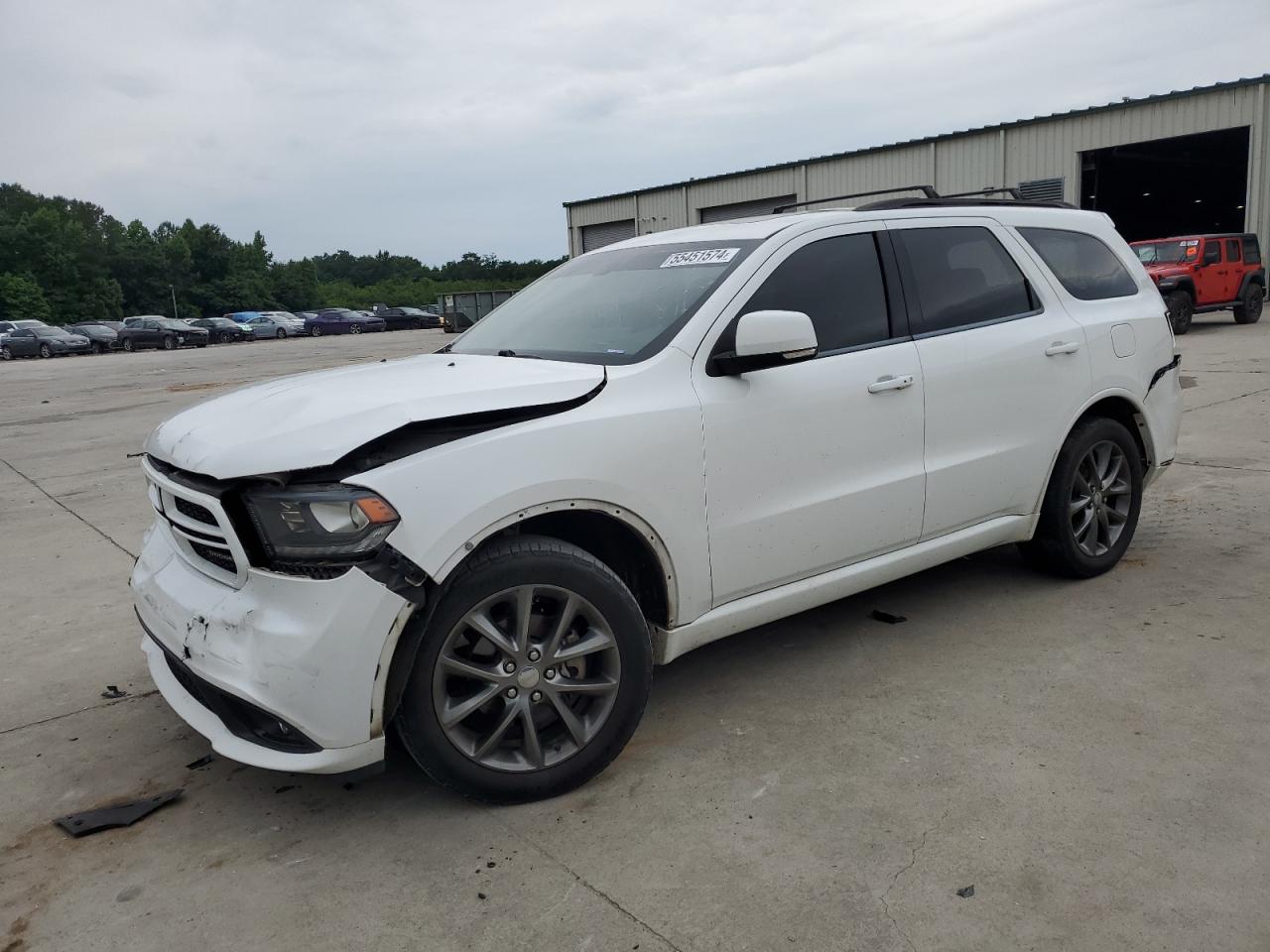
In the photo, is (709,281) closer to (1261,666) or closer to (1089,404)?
(1089,404)

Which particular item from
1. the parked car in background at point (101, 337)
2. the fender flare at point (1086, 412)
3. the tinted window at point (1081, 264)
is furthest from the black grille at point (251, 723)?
the parked car in background at point (101, 337)

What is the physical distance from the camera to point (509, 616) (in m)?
2.85

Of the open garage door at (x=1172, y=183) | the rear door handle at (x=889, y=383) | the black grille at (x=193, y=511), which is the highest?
A: the open garage door at (x=1172, y=183)

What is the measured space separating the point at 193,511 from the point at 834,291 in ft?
7.75

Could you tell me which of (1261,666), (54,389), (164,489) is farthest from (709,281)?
(54,389)

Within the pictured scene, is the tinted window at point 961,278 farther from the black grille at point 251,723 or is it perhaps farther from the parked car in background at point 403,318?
the parked car in background at point 403,318

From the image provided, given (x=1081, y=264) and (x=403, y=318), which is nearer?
(x=1081, y=264)

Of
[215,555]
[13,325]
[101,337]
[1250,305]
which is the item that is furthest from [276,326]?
[215,555]

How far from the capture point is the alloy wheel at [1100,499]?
14.9 feet

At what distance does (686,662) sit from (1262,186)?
27.5 metres

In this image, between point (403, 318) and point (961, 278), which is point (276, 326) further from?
point (961, 278)

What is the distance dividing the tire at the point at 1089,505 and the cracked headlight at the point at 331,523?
313 cm

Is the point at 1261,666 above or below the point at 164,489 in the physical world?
below

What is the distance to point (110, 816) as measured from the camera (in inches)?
119
